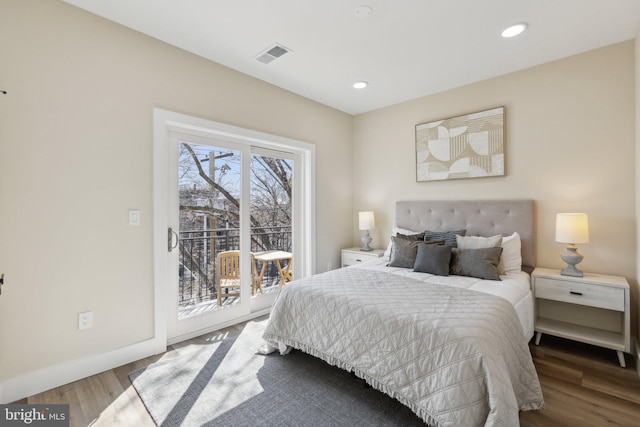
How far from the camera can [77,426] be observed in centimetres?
168

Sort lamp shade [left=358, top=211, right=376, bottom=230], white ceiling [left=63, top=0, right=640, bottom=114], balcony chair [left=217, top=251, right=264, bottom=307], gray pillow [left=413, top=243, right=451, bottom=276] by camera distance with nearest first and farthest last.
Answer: white ceiling [left=63, top=0, right=640, bottom=114], gray pillow [left=413, top=243, right=451, bottom=276], balcony chair [left=217, top=251, right=264, bottom=307], lamp shade [left=358, top=211, right=376, bottom=230]

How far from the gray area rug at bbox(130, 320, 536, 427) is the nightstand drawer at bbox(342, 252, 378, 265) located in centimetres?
175

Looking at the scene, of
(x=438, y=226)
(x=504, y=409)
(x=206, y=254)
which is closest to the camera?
(x=504, y=409)

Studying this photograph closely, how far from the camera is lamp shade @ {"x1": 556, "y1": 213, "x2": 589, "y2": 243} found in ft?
8.18

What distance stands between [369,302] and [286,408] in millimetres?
829

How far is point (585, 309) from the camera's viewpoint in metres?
2.79

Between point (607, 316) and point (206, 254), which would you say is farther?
point (206, 254)

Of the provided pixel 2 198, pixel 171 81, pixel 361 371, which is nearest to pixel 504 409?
pixel 361 371

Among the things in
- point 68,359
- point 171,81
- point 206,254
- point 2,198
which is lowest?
point 68,359

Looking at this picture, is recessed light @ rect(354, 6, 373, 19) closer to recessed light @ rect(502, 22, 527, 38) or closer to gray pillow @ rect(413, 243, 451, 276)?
recessed light @ rect(502, 22, 527, 38)

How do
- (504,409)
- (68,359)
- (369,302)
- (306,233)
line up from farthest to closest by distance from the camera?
(306,233)
(68,359)
(369,302)
(504,409)

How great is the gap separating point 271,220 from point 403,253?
1588mm

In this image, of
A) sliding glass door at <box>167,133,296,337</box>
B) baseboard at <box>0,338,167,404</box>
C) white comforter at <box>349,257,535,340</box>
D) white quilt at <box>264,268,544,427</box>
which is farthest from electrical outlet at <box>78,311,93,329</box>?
white comforter at <box>349,257,535,340</box>

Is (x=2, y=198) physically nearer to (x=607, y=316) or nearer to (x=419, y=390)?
(x=419, y=390)
